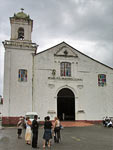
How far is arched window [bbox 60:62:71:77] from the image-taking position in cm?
2708

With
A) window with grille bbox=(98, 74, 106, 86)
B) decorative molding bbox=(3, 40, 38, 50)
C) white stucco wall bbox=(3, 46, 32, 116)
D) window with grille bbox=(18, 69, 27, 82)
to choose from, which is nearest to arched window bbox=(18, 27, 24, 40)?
decorative molding bbox=(3, 40, 38, 50)

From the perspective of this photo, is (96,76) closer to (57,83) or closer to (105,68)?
(105,68)

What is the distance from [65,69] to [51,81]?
273 centimetres

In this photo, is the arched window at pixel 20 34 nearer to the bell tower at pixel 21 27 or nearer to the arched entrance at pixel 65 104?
the bell tower at pixel 21 27

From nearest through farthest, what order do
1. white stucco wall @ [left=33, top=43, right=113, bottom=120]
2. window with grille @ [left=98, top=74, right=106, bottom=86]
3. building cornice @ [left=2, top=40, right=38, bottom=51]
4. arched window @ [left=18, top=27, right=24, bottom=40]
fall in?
white stucco wall @ [left=33, top=43, right=113, bottom=120] → building cornice @ [left=2, top=40, right=38, bottom=51] → arched window @ [left=18, top=27, right=24, bottom=40] → window with grille @ [left=98, top=74, right=106, bottom=86]

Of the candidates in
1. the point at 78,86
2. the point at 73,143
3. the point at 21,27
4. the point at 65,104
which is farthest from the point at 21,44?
the point at 73,143

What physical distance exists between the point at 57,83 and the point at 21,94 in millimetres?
5018

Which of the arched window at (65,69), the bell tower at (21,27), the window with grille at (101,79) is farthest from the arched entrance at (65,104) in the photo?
the bell tower at (21,27)

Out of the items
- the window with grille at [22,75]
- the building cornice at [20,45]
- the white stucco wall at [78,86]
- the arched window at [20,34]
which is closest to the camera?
the window with grille at [22,75]

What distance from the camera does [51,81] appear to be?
26.3 m

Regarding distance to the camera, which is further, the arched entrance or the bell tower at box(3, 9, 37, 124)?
the arched entrance

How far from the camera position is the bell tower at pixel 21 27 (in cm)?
2703

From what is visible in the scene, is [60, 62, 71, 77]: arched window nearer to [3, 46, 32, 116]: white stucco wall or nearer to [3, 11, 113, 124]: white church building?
[3, 11, 113, 124]: white church building

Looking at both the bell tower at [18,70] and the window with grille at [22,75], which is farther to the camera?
the window with grille at [22,75]
